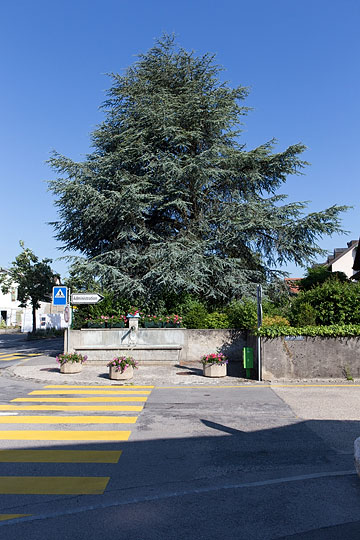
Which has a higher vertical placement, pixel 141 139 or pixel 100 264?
pixel 141 139

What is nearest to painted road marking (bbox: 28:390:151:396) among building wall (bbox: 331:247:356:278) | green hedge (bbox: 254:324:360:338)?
green hedge (bbox: 254:324:360:338)

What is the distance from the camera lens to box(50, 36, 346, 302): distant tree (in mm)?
20469

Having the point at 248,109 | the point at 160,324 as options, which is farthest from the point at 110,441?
the point at 248,109

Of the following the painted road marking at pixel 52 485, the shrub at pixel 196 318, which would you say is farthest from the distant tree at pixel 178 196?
the painted road marking at pixel 52 485

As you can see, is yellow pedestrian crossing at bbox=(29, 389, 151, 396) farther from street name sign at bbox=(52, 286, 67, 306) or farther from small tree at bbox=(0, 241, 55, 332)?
small tree at bbox=(0, 241, 55, 332)

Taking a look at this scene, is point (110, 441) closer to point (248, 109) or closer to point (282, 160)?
point (282, 160)

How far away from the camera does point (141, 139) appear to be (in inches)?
861

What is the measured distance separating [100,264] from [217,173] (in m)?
7.11

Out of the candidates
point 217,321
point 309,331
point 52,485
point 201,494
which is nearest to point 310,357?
point 309,331

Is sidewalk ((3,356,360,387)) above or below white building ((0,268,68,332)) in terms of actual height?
below

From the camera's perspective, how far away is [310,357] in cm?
1454

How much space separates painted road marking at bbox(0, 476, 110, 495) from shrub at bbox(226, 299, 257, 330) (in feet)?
41.0

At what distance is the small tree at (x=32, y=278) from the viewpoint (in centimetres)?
3588

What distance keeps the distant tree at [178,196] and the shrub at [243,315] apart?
5.73 feet
